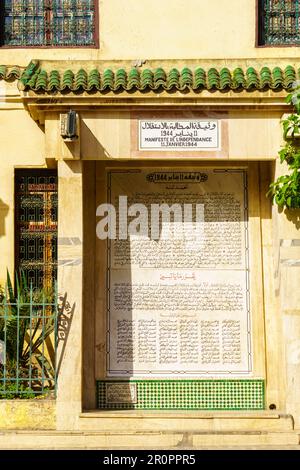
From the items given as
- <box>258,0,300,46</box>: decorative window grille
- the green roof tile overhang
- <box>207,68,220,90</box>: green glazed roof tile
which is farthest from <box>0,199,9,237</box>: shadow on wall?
<box>258,0,300,46</box>: decorative window grille

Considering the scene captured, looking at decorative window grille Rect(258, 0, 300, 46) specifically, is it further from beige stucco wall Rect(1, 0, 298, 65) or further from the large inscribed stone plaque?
the large inscribed stone plaque

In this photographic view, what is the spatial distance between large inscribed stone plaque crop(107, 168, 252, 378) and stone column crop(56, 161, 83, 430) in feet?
3.01

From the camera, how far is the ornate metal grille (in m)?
11.3

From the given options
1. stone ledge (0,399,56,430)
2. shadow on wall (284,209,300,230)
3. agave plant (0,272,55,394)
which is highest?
shadow on wall (284,209,300,230)

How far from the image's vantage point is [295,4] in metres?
11.8

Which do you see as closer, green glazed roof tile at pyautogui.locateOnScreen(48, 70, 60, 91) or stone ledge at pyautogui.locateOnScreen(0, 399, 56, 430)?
stone ledge at pyautogui.locateOnScreen(0, 399, 56, 430)

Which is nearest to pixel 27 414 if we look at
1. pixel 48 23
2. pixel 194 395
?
pixel 194 395

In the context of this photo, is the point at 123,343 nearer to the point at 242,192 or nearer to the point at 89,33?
the point at 242,192

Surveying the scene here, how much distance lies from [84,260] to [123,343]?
1199 millimetres

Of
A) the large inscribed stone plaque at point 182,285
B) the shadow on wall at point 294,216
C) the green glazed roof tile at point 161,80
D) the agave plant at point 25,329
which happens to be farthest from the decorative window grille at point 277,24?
the agave plant at point 25,329

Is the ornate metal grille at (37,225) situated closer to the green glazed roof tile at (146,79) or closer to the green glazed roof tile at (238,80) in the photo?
the green glazed roof tile at (146,79)

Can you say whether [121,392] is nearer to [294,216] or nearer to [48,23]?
[294,216]

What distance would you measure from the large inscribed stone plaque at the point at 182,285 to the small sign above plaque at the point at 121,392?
0.49ft

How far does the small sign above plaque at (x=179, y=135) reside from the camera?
10422mm
